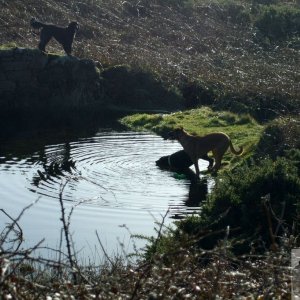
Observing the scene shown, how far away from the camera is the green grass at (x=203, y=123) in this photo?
25906mm

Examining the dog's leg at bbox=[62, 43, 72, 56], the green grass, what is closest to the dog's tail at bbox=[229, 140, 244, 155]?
the green grass

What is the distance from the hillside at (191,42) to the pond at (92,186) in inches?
302

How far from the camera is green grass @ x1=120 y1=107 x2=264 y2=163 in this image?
25906 mm

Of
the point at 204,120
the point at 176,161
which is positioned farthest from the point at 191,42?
the point at 176,161

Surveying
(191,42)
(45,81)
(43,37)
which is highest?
(191,42)

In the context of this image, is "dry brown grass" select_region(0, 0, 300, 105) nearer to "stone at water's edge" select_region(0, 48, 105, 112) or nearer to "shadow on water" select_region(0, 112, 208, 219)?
"stone at water's edge" select_region(0, 48, 105, 112)

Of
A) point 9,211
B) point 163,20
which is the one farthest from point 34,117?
point 163,20

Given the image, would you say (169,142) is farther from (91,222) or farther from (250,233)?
(250,233)

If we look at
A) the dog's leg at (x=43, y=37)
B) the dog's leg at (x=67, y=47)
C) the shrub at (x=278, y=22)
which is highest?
the shrub at (x=278, y=22)

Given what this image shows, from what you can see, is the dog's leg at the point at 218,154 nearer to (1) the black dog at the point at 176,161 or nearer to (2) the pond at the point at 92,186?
(1) the black dog at the point at 176,161

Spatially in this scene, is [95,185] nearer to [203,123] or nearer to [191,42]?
[203,123]

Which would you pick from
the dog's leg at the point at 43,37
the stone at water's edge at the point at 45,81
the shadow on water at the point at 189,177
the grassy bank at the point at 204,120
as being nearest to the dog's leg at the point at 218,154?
the grassy bank at the point at 204,120

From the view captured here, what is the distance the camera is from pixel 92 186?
19234mm

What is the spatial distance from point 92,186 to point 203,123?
983 centimetres
